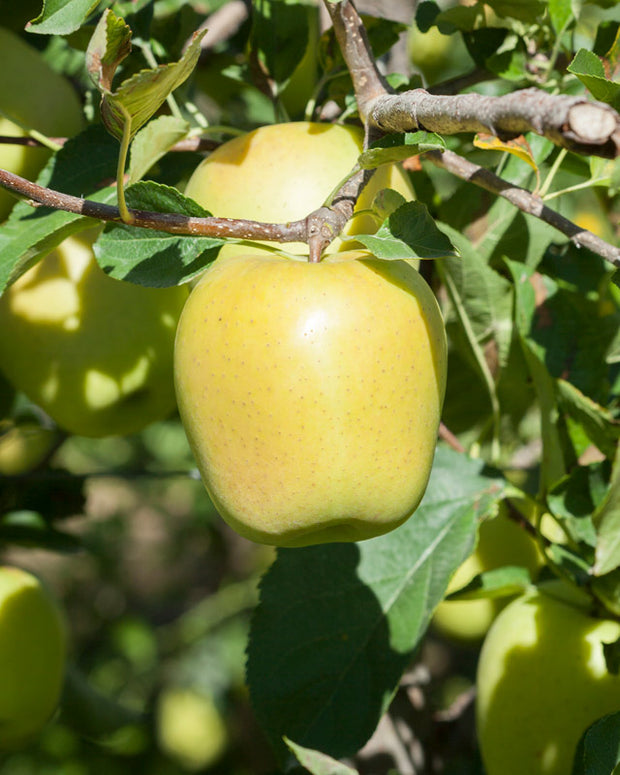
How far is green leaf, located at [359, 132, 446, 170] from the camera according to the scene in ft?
1.70

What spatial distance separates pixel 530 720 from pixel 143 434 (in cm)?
177

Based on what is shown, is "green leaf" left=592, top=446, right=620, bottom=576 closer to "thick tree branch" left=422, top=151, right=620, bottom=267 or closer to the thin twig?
"thick tree branch" left=422, top=151, right=620, bottom=267

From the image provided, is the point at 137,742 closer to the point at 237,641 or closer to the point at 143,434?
the point at 237,641

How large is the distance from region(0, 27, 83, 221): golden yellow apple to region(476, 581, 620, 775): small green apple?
66 centimetres

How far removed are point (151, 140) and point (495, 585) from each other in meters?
0.54

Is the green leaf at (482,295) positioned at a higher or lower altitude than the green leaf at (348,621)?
higher

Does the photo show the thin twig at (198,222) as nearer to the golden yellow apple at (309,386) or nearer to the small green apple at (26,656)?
the golden yellow apple at (309,386)

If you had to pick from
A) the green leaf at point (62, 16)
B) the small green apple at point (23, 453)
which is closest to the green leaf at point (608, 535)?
the green leaf at point (62, 16)

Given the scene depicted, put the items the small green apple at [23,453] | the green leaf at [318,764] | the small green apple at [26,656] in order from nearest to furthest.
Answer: the green leaf at [318,764] → the small green apple at [26,656] → the small green apple at [23,453]

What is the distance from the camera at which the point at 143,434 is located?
7.89ft

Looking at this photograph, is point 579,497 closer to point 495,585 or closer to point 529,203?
point 495,585

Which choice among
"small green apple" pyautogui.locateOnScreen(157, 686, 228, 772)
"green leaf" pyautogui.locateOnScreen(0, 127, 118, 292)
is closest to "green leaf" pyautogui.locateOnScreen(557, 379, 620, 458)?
"green leaf" pyautogui.locateOnScreen(0, 127, 118, 292)

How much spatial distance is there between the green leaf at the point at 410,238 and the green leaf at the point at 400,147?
1.3 inches

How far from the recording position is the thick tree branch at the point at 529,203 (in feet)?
1.94
